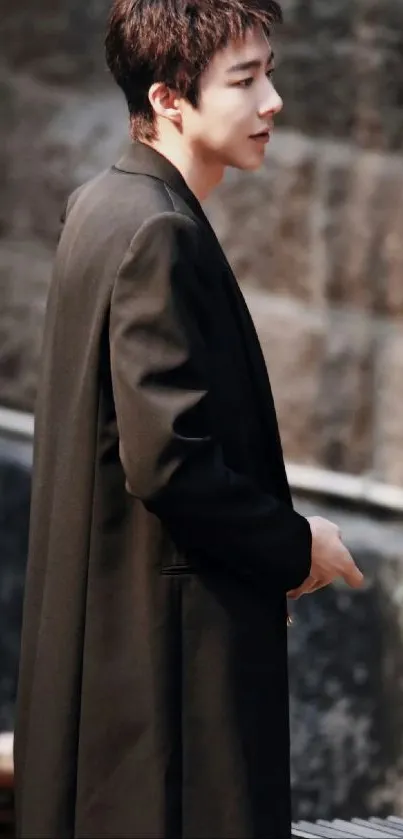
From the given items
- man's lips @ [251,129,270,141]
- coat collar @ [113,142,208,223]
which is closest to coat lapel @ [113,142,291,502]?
coat collar @ [113,142,208,223]

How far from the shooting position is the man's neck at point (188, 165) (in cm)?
258

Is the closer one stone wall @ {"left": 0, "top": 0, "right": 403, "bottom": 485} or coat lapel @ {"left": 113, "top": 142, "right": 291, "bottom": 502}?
coat lapel @ {"left": 113, "top": 142, "right": 291, "bottom": 502}

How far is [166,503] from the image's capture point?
2379mm

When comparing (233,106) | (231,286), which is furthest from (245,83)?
(231,286)

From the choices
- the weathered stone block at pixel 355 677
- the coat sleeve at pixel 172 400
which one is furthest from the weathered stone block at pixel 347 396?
the coat sleeve at pixel 172 400

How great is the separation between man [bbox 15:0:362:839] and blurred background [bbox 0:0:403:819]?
1.50 m

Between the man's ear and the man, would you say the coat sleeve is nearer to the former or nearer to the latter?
the man

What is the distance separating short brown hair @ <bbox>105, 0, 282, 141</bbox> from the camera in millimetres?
2531

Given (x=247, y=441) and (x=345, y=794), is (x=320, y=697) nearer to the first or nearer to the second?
(x=345, y=794)

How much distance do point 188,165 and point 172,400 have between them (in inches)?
16.1

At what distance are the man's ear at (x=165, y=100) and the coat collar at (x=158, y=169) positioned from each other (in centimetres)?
5

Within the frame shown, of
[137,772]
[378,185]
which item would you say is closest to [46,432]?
[137,772]

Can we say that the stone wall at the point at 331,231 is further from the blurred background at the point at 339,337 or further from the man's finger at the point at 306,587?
the man's finger at the point at 306,587

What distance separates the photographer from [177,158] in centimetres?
258
